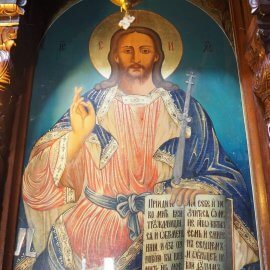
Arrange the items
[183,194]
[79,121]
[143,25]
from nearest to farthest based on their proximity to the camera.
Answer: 1. [183,194]
2. [79,121]
3. [143,25]

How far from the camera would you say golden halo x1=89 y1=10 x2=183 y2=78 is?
2689mm

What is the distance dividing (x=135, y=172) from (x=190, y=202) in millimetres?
378

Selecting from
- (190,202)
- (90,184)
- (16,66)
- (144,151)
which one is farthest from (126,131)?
(16,66)

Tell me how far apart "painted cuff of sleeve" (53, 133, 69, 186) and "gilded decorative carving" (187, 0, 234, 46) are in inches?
52.7

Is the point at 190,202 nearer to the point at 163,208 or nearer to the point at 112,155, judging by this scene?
the point at 163,208

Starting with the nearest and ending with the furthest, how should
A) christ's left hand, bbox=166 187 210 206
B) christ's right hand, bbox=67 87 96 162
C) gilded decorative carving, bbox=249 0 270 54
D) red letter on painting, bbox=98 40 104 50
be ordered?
1. gilded decorative carving, bbox=249 0 270 54
2. christ's left hand, bbox=166 187 210 206
3. christ's right hand, bbox=67 87 96 162
4. red letter on painting, bbox=98 40 104 50

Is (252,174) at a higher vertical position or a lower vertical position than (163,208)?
higher

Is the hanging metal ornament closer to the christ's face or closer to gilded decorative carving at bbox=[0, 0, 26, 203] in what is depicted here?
the christ's face

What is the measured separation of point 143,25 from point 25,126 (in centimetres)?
109

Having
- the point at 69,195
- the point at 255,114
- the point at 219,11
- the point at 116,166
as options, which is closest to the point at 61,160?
the point at 69,195

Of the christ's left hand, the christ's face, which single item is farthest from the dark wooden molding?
the christ's face

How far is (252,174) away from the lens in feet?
7.77

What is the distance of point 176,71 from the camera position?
2668 mm

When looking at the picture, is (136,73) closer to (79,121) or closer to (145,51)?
(145,51)
